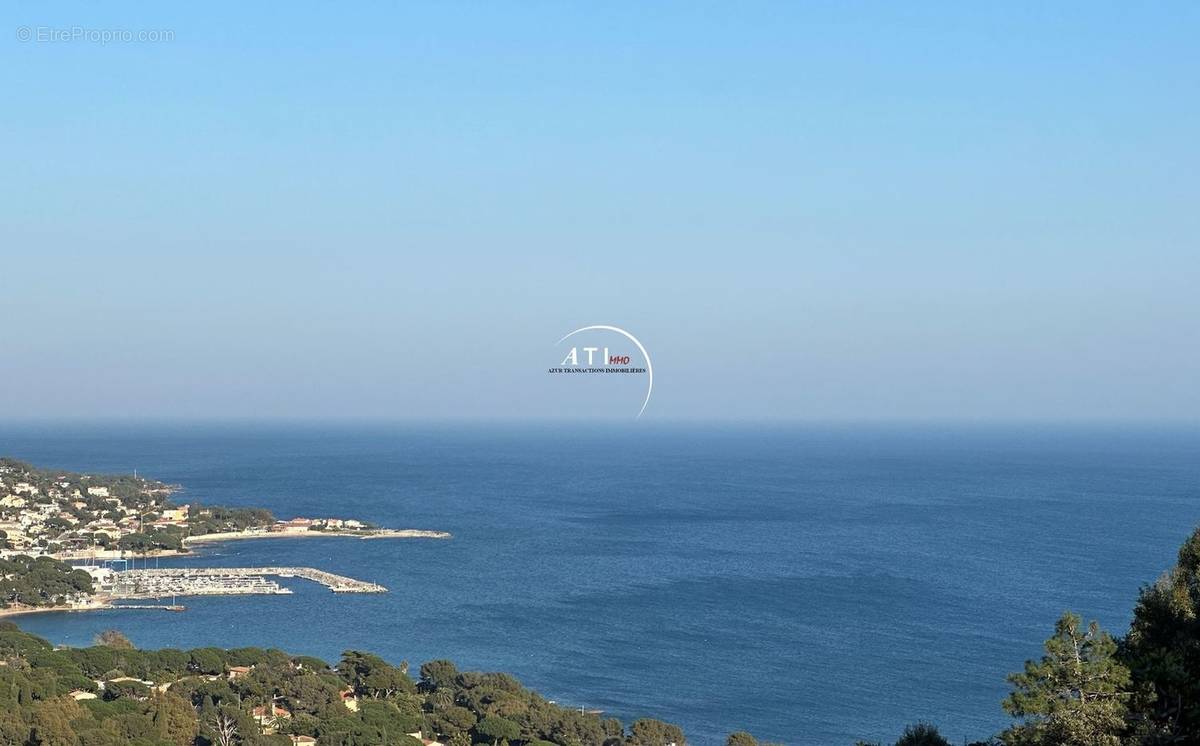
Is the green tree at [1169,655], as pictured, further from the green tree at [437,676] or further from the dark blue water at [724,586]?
the green tree at [437,676]

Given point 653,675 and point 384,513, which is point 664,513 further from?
point 653,675

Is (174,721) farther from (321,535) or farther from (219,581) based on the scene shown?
(321,535)

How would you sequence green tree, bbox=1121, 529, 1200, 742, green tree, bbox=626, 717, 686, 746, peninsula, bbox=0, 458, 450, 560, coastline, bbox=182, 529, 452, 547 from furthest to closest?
coastline, bbox=182, 529, 452, 547 < peninsula, bbox=0, 458, 450, 560 < green tree, bbox=626, 717, 686, 746 < green tree, bbox=1121, 529, 1200, 742

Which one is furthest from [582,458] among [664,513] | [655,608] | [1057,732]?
[1057,732]

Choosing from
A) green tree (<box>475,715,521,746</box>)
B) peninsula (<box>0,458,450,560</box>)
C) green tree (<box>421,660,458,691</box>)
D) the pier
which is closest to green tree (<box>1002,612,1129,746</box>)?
green tree (<box>475,715,521,746</box>)

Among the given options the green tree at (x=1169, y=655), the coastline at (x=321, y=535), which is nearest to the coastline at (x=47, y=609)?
the coastline at (x=321, y=535)

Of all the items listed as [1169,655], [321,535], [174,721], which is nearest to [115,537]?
[321,535]

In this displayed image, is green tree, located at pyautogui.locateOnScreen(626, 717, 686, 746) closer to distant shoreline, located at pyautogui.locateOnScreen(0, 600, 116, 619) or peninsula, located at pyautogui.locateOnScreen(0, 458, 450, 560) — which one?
distant shoreline, located at pyautogui.locateOnScreen(0, 600, 116, 619)
